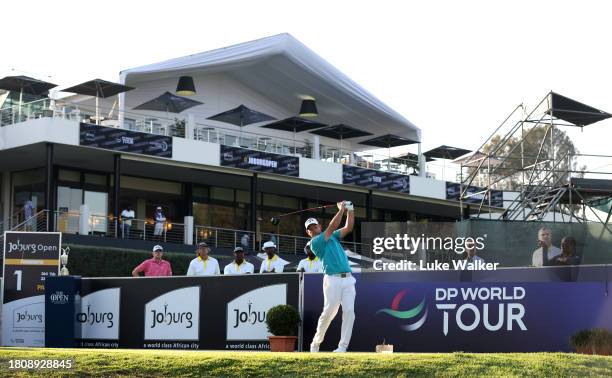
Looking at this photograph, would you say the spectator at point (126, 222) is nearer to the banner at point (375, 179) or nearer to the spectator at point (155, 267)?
the banner at point (375, 179)

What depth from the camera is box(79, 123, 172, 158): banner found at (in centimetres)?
3341

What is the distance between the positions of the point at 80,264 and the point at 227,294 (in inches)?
641

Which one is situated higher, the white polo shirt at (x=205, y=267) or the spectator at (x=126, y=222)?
the spectator at (x=126, y=222)

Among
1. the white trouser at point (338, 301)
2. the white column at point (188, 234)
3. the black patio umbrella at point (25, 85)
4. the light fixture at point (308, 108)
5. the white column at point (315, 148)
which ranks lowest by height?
the white trouser at point (338, 301)

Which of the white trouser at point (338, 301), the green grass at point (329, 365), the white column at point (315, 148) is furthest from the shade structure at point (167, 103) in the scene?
the green grass at point (329, 365)

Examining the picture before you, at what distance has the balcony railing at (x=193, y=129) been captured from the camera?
111 ft

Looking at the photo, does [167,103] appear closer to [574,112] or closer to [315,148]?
[315,148]

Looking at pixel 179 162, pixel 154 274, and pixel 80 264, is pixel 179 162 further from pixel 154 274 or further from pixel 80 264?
pixel 154 274

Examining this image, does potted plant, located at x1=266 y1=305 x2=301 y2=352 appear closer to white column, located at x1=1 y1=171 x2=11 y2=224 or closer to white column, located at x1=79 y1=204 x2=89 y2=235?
white column, located at x1=79 y1=204 x2=89 y2=235

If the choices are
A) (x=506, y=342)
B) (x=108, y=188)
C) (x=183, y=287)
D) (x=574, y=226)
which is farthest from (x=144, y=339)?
(x=108, y=188)

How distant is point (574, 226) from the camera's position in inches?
677

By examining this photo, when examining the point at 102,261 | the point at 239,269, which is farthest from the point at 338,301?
the point at 102,261

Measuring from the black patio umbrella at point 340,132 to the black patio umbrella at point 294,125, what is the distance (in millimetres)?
779

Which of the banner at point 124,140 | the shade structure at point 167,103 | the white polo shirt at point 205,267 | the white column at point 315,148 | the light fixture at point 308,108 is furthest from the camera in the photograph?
the light fixture at point 308,108
